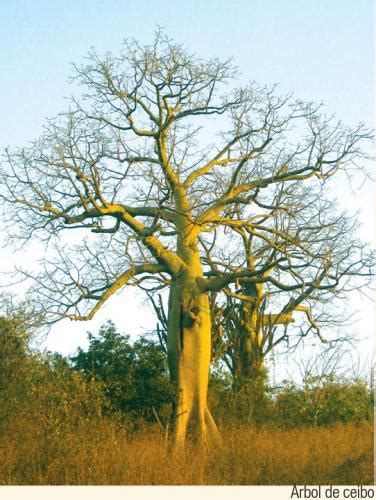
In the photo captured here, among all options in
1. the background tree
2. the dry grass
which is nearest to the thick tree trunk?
the background tree

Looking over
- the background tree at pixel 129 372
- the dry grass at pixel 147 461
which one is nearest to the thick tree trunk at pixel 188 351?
the background tree at pixel 129 372

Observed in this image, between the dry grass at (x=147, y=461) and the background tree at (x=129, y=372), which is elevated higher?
the background tree at (x=129, y=372)

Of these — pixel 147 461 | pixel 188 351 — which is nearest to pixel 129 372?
pixel 188 351

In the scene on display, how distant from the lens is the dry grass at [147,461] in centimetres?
1011

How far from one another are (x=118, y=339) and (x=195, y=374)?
7.11 ft

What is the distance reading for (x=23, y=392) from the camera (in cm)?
1320

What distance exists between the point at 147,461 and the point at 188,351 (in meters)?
4.04

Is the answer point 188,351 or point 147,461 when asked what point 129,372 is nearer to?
point 188,351

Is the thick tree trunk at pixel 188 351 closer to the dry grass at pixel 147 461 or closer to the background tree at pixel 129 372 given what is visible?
the background tree at pixel 129 372

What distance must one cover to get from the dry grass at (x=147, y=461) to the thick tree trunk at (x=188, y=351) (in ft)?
5.75

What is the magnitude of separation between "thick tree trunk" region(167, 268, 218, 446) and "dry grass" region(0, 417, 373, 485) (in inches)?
69.0

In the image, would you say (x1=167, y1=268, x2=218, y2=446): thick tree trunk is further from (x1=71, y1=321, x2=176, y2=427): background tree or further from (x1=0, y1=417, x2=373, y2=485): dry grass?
(x1=0, y1=417, x2=373, y2=485): dry grass

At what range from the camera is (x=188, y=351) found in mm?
14414
